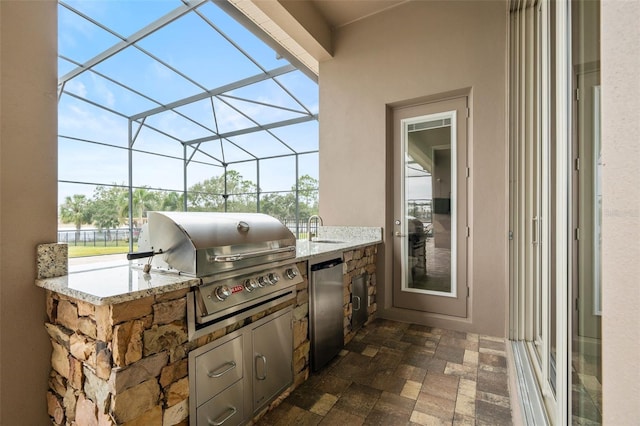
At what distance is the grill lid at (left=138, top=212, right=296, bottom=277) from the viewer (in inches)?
54.5

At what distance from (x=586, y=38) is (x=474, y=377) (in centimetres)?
219

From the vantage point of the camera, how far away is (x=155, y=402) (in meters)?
1.20

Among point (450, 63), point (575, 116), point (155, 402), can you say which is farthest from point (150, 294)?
point (450, 63)

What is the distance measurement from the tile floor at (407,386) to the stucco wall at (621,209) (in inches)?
64.9

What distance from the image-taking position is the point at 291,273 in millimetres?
1938

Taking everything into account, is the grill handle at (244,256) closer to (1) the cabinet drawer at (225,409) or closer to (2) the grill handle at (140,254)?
(2) the grill handle at (140,254)

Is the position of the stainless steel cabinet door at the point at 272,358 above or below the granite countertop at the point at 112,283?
below

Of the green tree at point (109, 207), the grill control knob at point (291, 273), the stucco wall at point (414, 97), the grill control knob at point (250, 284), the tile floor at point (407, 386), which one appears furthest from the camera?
the green tree at point (109, 207)

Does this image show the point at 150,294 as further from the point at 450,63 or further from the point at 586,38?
the point at 450,63

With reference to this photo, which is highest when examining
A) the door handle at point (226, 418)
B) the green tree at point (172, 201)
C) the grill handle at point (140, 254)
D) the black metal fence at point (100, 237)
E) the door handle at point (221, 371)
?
the green tree at point (172, 201)


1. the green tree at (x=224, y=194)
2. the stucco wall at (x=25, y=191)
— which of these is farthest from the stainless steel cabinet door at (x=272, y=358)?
the green tree at (x=224, y=194)

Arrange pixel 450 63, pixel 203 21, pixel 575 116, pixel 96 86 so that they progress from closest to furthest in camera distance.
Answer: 1. pixel 575 116
2. pixel 450 63
3. pixel 203 21
4. pixel 96 86

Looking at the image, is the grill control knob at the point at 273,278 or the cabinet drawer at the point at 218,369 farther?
the grill control knob at the point at 273,278

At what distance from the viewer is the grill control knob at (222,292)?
4.70 ft
